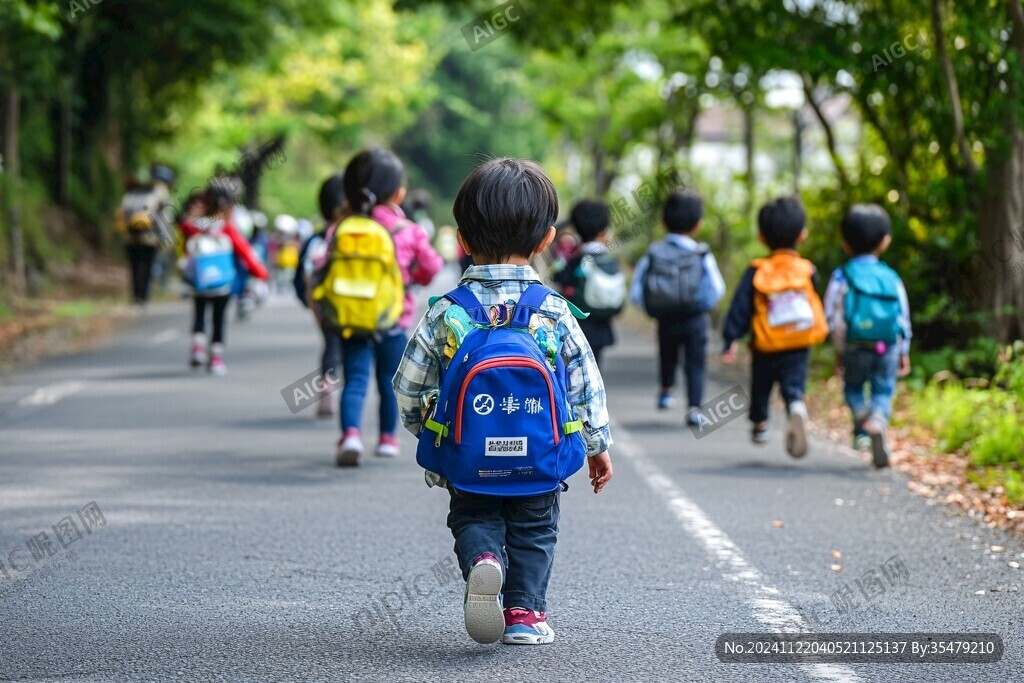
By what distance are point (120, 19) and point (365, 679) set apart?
23.8 metres

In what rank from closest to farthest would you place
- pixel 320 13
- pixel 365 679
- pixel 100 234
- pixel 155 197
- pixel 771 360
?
1. pixel 365 679
2. pixel 771 360
3. pixel 155 197
4. pixel 320 13
5. pixel 100 234

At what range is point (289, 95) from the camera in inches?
1615

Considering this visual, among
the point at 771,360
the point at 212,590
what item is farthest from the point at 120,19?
the point at 212,590

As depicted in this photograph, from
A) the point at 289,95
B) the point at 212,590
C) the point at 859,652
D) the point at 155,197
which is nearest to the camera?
the point at 859,652

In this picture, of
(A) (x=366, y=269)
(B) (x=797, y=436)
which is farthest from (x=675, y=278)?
(A) (x=366, y=269)

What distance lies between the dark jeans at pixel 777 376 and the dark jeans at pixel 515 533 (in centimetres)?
481

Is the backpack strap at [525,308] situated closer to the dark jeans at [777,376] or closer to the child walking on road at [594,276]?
the dark jeans at [777,376]

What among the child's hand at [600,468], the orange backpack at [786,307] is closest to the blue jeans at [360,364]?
the orange backpack at [786,307]

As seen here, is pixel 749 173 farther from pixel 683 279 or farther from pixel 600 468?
pixel 600 468

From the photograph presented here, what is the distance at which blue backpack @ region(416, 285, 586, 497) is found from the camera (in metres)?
4.46

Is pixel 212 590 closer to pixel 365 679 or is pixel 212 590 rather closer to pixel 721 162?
pixel 365 679

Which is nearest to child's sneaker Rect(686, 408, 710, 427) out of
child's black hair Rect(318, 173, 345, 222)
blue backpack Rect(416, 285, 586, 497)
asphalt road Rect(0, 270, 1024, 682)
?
asphalt road Rect(0, 270, 1024, 682)

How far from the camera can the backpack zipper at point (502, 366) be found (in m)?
4.43

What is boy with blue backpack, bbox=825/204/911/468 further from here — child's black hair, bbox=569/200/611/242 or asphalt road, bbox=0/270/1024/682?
child's black hair, bbox=569/200/611/242
